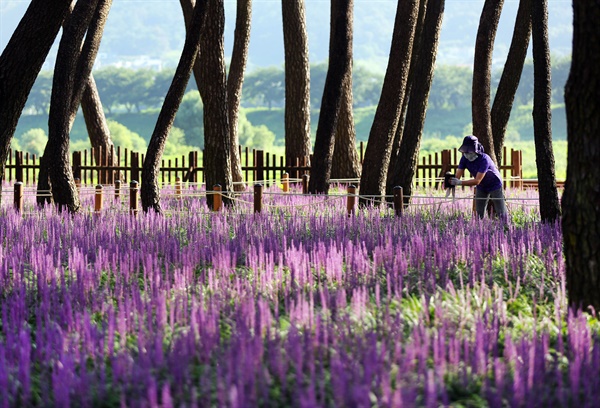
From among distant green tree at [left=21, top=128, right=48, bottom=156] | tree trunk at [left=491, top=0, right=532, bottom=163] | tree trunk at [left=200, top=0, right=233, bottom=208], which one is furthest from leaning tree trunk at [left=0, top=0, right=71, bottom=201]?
distant green tree at [left=21, top=128, right=48, bottom=156]

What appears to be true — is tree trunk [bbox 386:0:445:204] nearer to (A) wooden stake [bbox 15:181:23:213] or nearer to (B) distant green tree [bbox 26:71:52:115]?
(A) wooden stake [bbox 15:181:23:213]

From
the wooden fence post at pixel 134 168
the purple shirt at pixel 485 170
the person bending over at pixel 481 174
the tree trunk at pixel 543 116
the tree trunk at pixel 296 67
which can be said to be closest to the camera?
the tree trunk at pixel 543 116

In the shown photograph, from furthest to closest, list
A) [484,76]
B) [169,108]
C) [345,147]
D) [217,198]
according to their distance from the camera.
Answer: [345,147] < [484,76] < [217,198] < [169,108]

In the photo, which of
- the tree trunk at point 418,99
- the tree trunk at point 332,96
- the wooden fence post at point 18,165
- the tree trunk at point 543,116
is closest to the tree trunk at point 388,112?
the tree trunk at point 418,99

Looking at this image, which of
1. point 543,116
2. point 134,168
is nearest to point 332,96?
point 543,116

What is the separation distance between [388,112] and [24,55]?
8.07m

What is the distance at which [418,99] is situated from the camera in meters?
15.7

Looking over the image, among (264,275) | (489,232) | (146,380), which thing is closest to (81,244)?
(264,275)

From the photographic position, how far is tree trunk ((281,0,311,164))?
2450 centimetres

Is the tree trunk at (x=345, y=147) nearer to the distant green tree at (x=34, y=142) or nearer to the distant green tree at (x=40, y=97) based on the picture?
the distant green tree at (x=34, y=142)

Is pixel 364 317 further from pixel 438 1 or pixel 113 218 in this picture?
pixel 438 1

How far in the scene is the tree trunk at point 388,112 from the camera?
16359 millimetres

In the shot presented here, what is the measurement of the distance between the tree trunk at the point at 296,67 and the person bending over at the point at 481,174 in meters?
11.6

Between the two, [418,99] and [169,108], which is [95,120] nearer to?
[169,108]
